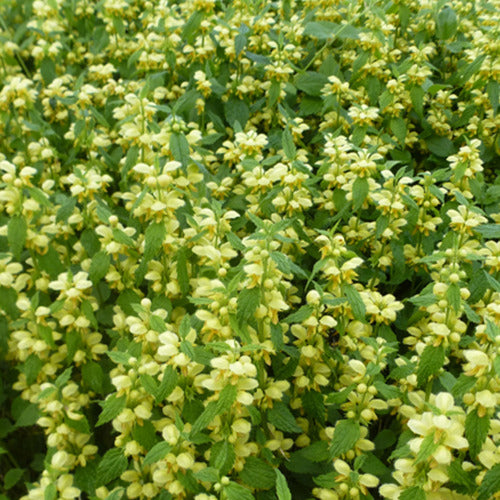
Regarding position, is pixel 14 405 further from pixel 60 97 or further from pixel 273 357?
pixel 60 97

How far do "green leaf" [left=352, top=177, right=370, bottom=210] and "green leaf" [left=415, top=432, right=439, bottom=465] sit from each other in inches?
40.0

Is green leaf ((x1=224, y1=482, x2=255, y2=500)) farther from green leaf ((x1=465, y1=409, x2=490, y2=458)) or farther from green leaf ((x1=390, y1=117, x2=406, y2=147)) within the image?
green leaf ((x1=390, y1=117, x2=406, y2=147))

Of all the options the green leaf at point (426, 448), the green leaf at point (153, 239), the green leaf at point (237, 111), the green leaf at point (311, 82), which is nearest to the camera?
the green leaf at point (426, 448)

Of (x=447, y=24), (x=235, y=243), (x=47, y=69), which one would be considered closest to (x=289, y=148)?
(x=235, y=243)

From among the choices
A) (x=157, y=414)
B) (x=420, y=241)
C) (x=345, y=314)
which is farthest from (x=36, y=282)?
(x=420, y=241)

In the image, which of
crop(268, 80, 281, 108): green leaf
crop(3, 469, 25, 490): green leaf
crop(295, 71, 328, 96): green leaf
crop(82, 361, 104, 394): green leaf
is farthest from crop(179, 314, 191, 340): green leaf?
crop(295, 71, 328, 96): green leaf

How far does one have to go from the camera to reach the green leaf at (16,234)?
188 cm

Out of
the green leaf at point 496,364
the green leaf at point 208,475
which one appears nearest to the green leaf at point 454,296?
the green leaf at point 496,364

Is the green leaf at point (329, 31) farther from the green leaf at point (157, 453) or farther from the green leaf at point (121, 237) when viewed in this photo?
the green leaf at point (157, 453)

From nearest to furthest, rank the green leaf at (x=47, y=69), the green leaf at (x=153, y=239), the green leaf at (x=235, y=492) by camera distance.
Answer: the green leaf at (x=235, y=492) → the green leaf at (x=153, y=239) → the green leaf at (x=47, y=69)

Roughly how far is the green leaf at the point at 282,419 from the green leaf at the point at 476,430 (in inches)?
20.5

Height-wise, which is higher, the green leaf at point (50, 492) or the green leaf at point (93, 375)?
the green leaf at point (50, 492)

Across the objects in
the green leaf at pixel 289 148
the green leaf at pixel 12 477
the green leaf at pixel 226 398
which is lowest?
the green leaf at pixel 12 477

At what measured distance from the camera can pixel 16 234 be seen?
6.17 feet
